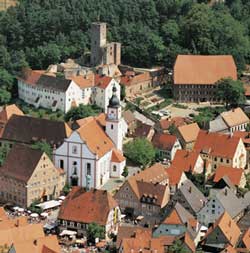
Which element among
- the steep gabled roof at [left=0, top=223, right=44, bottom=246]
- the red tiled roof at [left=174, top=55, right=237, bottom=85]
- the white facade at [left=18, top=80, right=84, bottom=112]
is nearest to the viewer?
the steep gabled roof at [left=0, top=223, right=44, bottom=246]

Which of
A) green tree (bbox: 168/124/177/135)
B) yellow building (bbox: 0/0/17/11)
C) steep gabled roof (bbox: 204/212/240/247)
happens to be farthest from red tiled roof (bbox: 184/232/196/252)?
yellow building (bbox: 0/0/17/11)

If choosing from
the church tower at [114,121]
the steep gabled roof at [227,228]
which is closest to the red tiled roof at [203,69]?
the church tower at [114,121]

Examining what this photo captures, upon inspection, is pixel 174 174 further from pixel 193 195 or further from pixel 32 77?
pixel 32 77

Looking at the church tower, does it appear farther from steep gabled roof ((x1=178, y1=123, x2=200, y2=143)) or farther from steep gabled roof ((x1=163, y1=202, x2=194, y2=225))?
steep gabled roof ((x1=163, y1=202, x2=194, y2=225))

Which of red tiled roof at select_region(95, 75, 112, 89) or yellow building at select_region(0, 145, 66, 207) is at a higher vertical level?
red tiled roof at select_region(95, 75, 112, 89)

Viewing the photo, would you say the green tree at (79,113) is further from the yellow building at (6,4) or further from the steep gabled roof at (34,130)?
the yellow building at (6,4)

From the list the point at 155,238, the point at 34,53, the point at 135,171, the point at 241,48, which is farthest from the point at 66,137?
the point at 241,48
